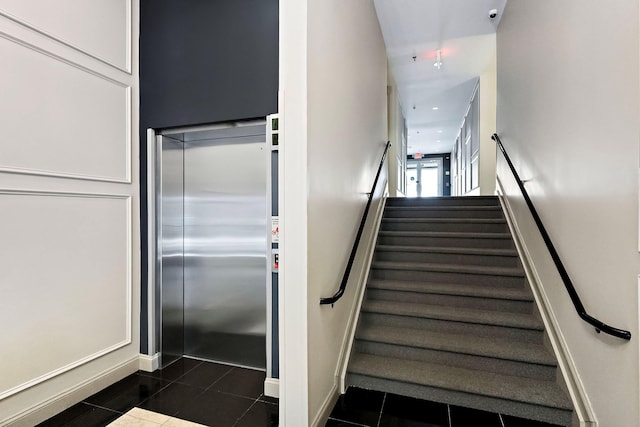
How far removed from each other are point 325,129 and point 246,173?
1183 millimetres

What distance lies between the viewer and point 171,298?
3.10 m

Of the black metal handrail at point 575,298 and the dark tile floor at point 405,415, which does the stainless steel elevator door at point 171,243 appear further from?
the black metal handrail at point 575,298

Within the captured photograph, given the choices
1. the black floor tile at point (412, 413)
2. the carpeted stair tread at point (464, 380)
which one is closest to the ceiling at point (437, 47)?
the carpeted stair tread at point (464, 380)

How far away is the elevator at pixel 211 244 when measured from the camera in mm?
3012

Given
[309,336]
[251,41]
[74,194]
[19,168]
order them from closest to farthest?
[309,336]
[19,168]
[74,194]
[251,41]

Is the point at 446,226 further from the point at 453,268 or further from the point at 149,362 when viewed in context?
the point at 149,362

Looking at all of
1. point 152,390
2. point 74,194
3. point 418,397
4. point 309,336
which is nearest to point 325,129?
point 309,336

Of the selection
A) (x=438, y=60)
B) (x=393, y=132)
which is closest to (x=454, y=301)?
(x=438, y=60)

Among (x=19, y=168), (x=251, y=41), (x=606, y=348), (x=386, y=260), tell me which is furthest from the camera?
(x=386, y=260)

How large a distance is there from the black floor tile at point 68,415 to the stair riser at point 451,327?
238 centimetres

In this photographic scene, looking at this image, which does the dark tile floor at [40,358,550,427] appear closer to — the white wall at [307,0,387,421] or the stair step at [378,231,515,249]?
the white wall at [307,0,387,421]

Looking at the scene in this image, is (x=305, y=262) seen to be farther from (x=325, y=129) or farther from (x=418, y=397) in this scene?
(x=418, y=397)

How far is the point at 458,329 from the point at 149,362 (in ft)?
9.51

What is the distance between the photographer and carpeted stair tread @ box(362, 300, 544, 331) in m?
2.71
